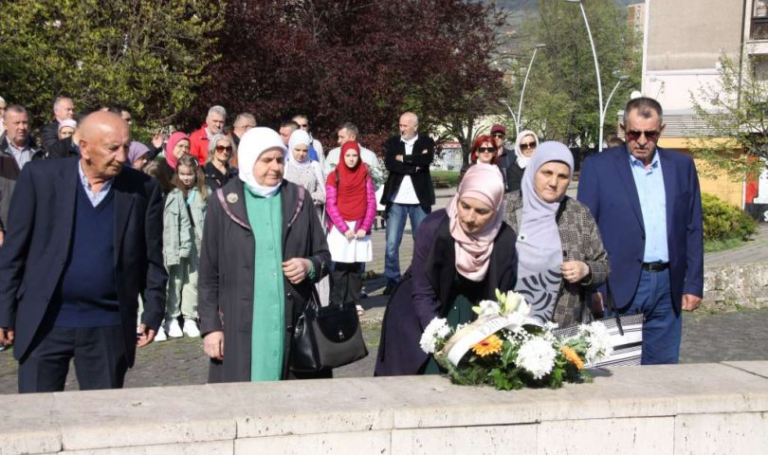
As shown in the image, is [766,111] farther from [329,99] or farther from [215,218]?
[215,218]

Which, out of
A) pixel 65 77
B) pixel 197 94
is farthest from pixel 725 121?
pixel 65 77

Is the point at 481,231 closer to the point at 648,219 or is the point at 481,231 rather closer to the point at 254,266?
the point at 254,266

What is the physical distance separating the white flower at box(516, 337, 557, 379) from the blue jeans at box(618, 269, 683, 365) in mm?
1895

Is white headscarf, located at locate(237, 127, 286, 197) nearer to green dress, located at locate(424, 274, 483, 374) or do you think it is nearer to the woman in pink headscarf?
the woman in pink headscarf

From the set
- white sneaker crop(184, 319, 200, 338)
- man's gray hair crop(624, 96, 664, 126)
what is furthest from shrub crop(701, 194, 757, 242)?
man's gray hair crop(624, 96, 664, 126)

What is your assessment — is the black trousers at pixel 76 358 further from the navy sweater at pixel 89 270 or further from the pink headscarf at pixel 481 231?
the pink headscarf at pixel 481 231

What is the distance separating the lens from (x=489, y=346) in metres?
4.32

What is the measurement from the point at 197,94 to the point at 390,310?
15.1 metres

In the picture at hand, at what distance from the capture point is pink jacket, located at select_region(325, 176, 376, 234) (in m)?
11.2

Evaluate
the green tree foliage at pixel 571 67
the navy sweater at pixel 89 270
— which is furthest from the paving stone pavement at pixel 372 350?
the green tree foliage at pixel 571 67

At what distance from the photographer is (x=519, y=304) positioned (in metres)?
4.45

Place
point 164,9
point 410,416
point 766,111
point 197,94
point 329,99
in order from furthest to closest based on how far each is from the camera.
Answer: point 766,111 < point 329,99 < point 197,94 < point 164,9 < point 410,416

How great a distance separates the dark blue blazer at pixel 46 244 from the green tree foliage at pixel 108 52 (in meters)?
11.5

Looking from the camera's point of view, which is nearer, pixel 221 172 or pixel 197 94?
pixel 221 172
